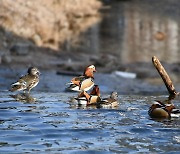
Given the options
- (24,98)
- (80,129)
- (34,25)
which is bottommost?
(80,129)

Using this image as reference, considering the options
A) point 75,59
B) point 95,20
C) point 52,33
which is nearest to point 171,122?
point 75,59

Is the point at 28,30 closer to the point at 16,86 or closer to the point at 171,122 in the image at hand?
the point at 16,86

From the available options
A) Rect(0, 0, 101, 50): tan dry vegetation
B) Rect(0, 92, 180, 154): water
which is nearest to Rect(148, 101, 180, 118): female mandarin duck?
Rect(0, 92, 180, 154): water

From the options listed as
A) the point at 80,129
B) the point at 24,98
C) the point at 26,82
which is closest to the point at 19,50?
the point at 26,82

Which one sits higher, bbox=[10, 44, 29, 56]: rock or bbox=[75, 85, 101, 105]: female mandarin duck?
bbox=[10, 44, 29, 56]: rock

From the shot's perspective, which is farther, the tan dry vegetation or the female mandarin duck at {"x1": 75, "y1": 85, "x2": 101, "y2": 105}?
the tan dry vegetation

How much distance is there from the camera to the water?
363 inches

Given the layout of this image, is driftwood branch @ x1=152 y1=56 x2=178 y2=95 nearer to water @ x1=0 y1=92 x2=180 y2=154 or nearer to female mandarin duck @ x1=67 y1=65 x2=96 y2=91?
water @ x1=0 y1=92 x2=180 y2=154

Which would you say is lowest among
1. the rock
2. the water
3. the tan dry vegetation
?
the water

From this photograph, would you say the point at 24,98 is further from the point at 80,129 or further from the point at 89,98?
the point at 80,129

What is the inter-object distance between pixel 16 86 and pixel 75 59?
1322 centimetres

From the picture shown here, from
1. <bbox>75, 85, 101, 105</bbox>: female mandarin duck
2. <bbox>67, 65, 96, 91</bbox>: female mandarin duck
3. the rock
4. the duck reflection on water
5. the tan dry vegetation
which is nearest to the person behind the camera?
<bbox>75, 85, 101, 105</bbox>: female mandarin duck

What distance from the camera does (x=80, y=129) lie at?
1039 cm

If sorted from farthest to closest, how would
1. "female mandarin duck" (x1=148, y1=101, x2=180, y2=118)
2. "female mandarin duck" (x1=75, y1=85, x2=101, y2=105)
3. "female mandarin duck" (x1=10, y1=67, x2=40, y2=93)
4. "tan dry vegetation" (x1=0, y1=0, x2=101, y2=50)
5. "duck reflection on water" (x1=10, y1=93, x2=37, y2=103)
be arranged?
"tan dry vegetation" (x1=0, y1=0, x2=101, y2=50), "female mandarin duck" (x1=10, y1=67, x2=40, y2=93), "duck reflection on water" (x1=10, y1=93, x2=37, y2=103), "female mandarin duck" (x1=75, y1=85, x2=101, y2=105), "female mandarin duck" (x1=148, y1=101, x2=180, y2=118)
